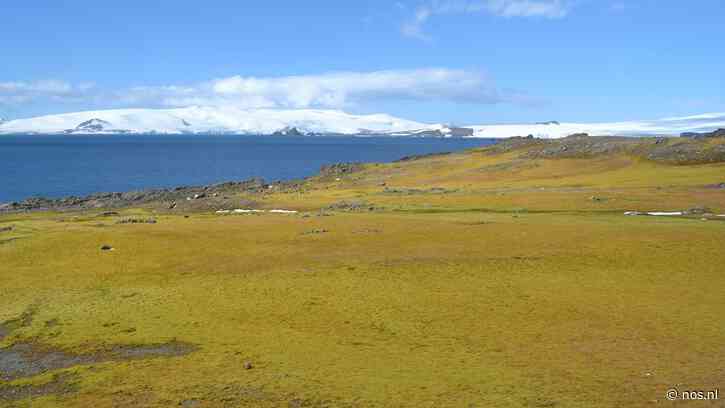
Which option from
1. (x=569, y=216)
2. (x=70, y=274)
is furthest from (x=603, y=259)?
(x=70, y=274)

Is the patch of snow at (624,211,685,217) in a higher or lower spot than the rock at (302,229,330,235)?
higher

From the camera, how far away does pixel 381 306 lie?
2852cm

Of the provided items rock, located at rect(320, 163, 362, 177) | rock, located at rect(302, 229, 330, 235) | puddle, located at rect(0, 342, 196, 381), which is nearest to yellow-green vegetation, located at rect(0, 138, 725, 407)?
rock, located at rect(302, 229, 330, 235)

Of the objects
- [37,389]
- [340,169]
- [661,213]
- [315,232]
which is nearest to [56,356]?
[37,389]

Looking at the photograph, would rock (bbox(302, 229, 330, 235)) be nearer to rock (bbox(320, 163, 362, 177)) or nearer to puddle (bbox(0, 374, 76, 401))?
puddle (bbox(0, 374, 76, 401))

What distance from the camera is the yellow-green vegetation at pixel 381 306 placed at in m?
19.1

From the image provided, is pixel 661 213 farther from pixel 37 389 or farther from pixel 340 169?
pixel 340 169

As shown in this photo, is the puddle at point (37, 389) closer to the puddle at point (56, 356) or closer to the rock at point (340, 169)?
the puddle at point (56, 356)

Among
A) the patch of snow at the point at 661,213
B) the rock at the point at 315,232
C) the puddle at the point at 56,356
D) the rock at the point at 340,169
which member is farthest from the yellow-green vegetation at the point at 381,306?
the rock at the point at 340,169

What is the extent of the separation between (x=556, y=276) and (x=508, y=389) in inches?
625

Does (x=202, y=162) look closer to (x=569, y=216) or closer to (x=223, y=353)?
(x=569, y=216)

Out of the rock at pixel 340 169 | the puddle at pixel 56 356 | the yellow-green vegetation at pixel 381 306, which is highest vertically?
the rock at pixel 340 169

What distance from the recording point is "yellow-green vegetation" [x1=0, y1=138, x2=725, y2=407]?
1912 cm

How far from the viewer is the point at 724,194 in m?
58.9
